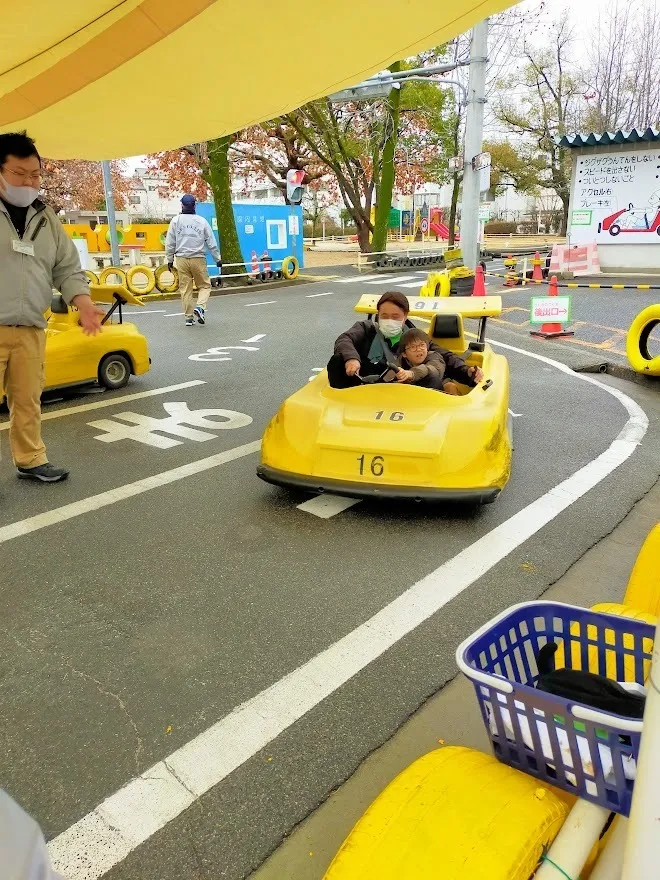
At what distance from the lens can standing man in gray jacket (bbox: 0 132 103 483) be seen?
12.6 ft

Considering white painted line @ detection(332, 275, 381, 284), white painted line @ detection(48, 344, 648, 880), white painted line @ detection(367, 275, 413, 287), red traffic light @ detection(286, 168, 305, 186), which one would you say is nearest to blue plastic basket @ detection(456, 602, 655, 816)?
white painted line @ detection(48, 344, 648, 880)

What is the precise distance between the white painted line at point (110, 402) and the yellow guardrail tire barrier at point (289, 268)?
12.8 m

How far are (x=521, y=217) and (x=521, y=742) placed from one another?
6477 centimetres

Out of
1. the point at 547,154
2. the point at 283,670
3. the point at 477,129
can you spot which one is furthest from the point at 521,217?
the point at 283,670

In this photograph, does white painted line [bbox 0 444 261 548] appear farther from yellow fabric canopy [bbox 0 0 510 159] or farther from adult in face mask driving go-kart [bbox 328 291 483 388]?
yellow fabric canopy [bbox 0 0 510 159]

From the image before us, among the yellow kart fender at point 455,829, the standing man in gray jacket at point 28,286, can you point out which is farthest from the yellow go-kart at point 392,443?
the yellow kart fender at point 455,829

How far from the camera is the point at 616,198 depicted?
1750 cm

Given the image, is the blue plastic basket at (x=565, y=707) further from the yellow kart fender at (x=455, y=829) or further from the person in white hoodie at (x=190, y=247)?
the person in white hoodie at (x=190, y=247)

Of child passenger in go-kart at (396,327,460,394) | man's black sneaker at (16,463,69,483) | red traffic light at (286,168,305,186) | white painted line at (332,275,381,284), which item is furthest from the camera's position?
red traffic light at (286,168,305,186)

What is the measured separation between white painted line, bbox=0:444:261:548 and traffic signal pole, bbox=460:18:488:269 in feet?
36.5

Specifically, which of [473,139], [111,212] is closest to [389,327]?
[473,139]

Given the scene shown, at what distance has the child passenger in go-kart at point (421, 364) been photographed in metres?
4.34

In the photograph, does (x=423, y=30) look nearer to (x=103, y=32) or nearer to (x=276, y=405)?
(x=103, y=32)

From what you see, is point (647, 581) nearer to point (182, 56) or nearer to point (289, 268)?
point (182, 56)
